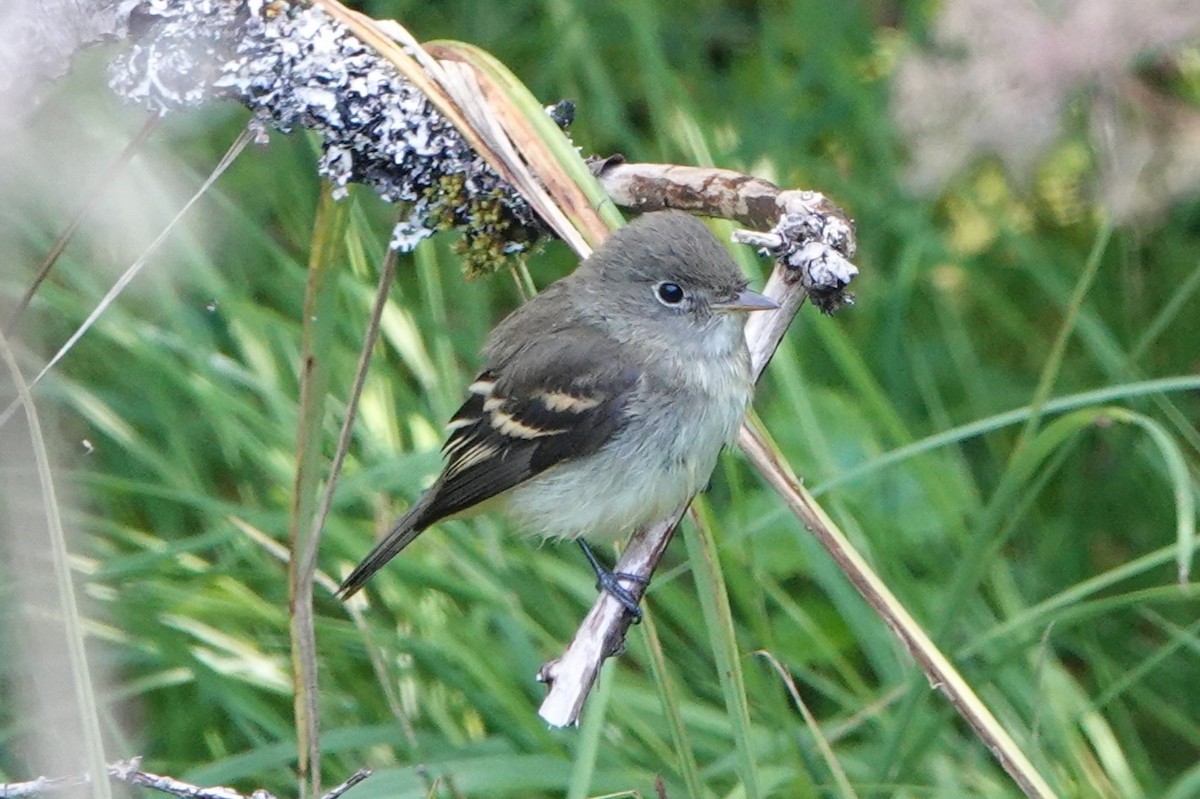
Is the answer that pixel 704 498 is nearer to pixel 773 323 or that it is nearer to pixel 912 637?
pixel 773 323

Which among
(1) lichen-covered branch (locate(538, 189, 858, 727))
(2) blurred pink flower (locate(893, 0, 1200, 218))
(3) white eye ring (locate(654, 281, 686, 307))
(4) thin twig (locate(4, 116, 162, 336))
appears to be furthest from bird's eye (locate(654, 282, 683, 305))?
(4) thin twig (locate(4, 116, 162, 336))

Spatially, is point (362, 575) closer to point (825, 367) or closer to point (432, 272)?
point (432, 272)

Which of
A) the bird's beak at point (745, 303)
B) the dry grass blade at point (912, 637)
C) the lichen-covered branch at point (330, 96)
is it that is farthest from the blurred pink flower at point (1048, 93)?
the lichen-covered branch at point (330, 96)

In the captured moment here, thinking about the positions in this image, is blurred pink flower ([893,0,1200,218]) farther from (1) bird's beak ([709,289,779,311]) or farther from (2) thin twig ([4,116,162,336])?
(2) thin twig ([4,116,162,336])

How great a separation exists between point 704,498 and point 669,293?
27.8 inches

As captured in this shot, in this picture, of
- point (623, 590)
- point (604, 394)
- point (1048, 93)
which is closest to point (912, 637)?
point (623, 590)

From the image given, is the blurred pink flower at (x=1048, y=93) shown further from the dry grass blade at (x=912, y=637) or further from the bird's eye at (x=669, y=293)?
the dry grass blade at (x=912, y=637)

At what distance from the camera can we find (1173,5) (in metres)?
3.04

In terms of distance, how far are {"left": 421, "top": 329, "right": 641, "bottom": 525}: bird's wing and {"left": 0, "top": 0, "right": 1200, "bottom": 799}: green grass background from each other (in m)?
0.18

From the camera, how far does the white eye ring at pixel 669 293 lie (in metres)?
2.78

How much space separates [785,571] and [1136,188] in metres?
1.19

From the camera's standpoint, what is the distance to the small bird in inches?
103

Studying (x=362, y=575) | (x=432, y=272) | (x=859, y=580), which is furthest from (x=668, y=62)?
(x=859, y=580)

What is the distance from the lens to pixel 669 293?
279 cm
